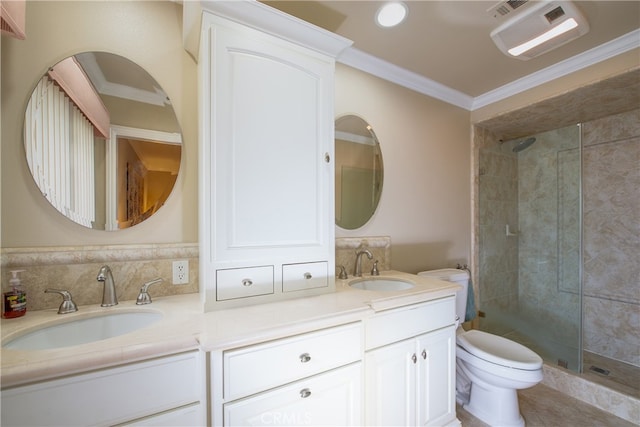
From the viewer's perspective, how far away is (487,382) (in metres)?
1.61

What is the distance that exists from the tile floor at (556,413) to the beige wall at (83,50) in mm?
2116

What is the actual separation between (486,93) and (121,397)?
9.78ft

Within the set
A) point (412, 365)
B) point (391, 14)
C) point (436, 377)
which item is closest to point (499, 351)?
point (436, 377)

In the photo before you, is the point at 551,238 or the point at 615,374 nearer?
the point at 615,374

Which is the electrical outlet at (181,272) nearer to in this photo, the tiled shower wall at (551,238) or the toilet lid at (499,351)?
the toilet lid at (499,351)

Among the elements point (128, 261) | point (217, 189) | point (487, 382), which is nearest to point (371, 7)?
point (217, 189)

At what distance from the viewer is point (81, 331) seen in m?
1.00

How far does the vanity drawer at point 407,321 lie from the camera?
1.17 meters

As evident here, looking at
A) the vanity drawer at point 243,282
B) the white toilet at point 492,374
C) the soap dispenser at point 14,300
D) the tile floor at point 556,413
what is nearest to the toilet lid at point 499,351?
the white toilet at point 492,374

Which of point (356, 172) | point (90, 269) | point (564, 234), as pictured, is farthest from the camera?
point (564, 234)

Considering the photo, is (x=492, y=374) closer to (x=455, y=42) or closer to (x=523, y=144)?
(x=455, y=42)

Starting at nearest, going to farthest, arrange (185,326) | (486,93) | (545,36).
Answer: (185,326) < (545,36) < (486,93)

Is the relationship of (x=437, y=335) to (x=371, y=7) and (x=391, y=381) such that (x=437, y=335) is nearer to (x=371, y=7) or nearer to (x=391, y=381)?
(x=391, y=381)

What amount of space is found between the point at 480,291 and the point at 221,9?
9.08 ft
